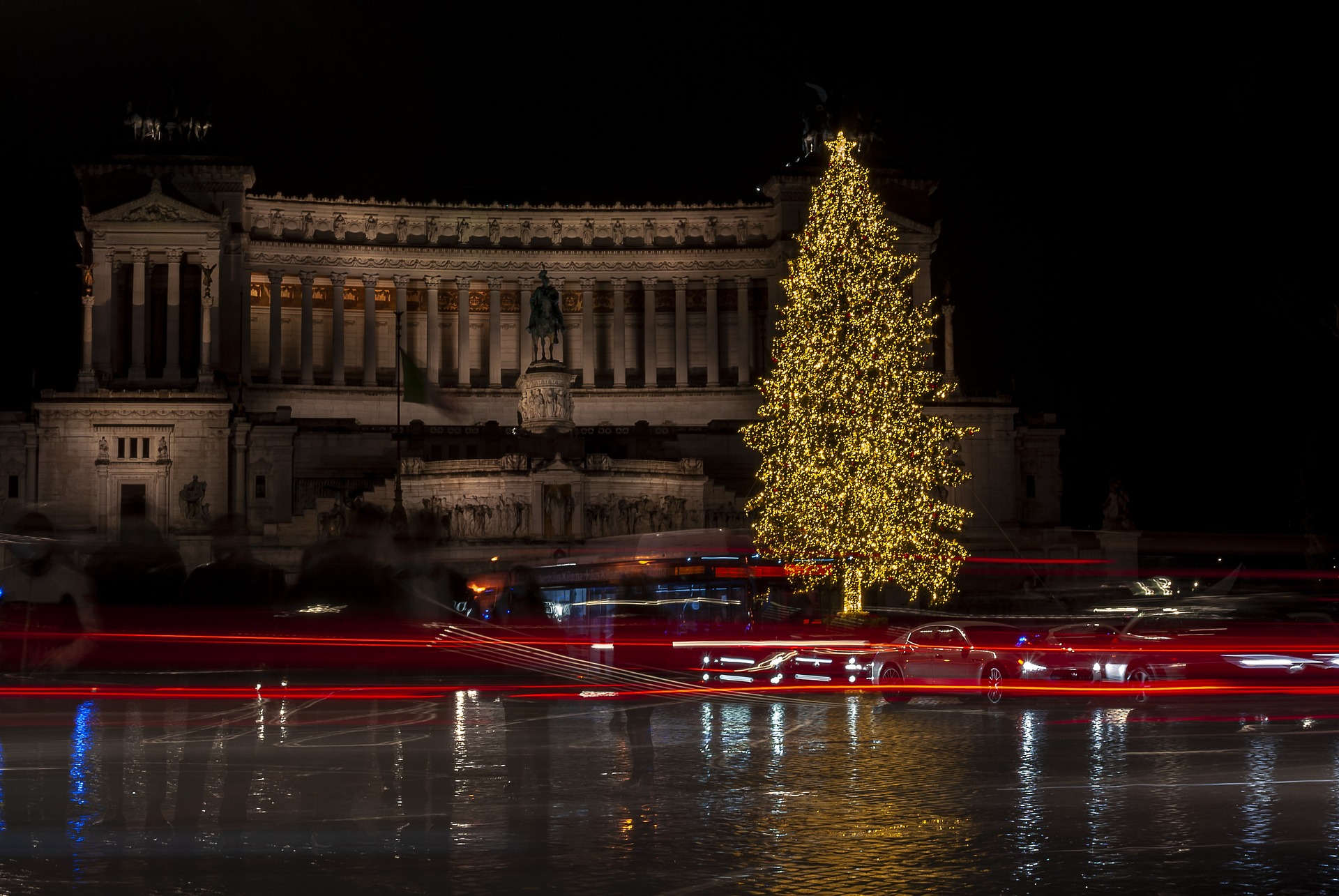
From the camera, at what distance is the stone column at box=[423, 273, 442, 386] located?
88.1 metres

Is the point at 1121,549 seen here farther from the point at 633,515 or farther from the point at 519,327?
the point at 519,327

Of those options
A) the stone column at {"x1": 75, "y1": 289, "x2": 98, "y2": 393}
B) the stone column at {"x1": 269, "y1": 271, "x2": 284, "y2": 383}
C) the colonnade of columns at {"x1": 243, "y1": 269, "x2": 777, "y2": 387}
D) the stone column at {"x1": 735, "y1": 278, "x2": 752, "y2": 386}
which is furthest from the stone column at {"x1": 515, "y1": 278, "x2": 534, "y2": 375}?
the stone column at {"x1": 75, "y1": 289, "x2": 98, "y2": 393}

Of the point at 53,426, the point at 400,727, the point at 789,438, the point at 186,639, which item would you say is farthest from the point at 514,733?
the point at 53,426

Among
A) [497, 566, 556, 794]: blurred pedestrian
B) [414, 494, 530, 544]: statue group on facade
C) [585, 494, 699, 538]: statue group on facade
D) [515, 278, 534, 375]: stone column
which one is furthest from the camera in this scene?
[515, 278, 534, 375]: stone column

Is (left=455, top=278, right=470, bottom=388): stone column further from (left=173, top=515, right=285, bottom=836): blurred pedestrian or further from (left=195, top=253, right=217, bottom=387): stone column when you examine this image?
(left=173, top=515, right=285, bottom=836): blurred pedestrian

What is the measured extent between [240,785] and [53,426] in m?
57.6

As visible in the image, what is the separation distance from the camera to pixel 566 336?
93.4 metres

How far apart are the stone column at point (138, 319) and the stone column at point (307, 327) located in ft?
27.1

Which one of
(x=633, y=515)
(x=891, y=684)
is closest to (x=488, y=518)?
(x=633, y=515)

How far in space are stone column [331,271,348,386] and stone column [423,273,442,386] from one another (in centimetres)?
473

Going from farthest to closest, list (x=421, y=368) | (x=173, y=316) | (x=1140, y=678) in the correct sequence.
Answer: (x=421, y=368)
(x=173, y=316)
(x=1140, y=678)

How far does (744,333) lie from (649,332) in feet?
17.9

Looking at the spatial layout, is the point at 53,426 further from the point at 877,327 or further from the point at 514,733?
the point at 514,733

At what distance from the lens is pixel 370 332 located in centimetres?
8788
